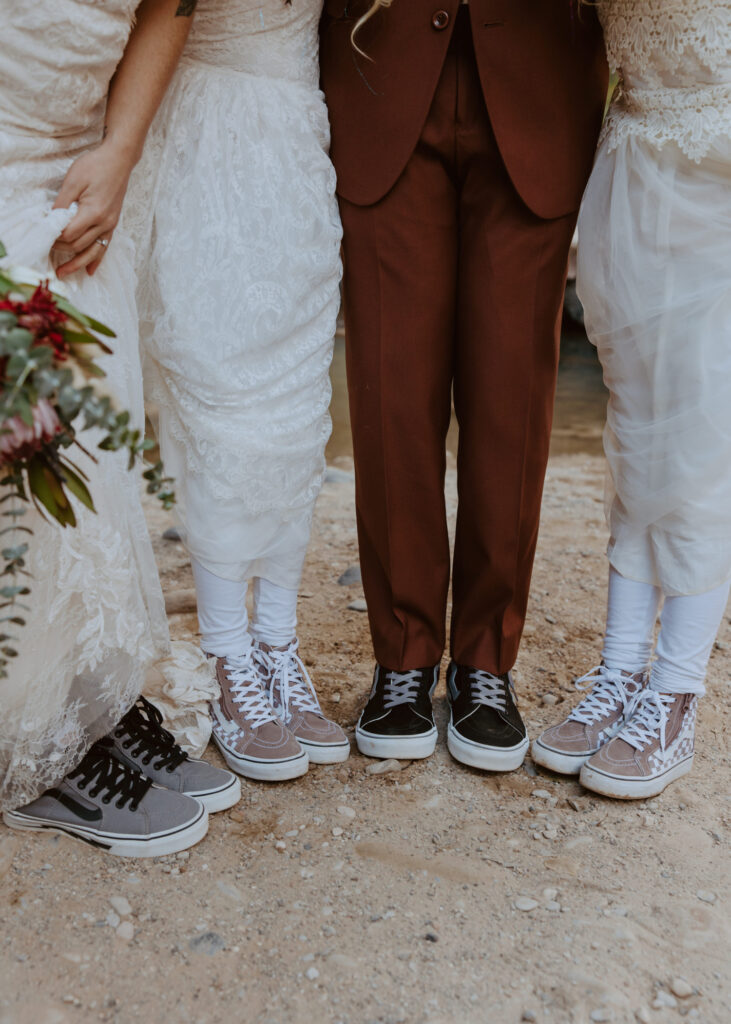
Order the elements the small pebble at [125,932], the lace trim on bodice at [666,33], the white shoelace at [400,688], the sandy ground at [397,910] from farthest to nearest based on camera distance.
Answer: the white shoelace at [400,688] < the lace trim on bodice at [666,33] < the small pebble at [125,932] < the sandy ground at [397,910]

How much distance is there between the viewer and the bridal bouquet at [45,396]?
3.40 ft

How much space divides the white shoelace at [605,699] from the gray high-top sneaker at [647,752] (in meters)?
0.05

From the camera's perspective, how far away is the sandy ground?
4.56 feet

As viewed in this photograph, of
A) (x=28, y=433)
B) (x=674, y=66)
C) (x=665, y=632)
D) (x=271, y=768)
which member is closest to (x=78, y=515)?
(x=28, y=433)

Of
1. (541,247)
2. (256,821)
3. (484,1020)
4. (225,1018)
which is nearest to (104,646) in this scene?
(256,821)

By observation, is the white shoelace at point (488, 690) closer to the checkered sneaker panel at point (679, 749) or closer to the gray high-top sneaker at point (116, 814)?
the checkered sneaker panel at point (679, 749)

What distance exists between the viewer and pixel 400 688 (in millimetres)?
2115

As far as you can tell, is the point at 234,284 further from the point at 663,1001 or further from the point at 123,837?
the point at 663,1001

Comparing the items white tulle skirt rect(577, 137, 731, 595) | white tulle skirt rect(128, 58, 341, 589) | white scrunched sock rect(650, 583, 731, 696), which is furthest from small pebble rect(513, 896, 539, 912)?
white tulle skirt rect(128, 58, 341, 589)

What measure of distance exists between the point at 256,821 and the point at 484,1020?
2.06 ft

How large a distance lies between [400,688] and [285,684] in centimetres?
26

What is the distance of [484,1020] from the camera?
136cm

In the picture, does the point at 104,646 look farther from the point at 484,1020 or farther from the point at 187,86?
the point at 187,86

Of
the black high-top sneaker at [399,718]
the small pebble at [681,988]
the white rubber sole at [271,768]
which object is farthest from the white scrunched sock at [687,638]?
the white rubber sole at [271,768]
